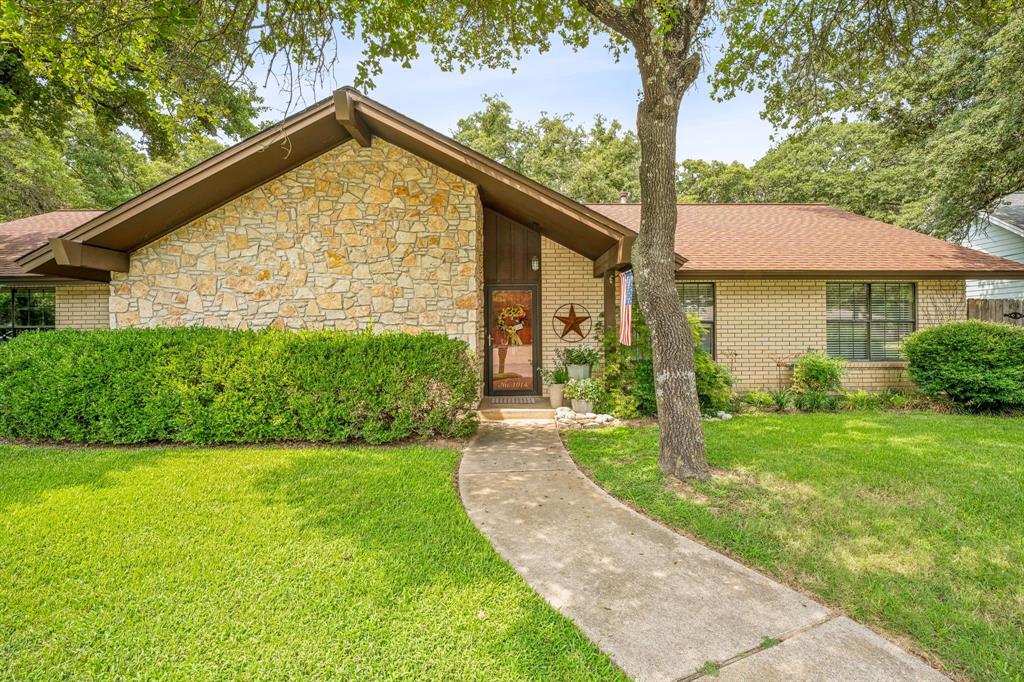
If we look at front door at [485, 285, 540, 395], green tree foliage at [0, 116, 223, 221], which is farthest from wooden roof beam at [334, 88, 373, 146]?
green tree foliage at [0, 116, 223, 221]

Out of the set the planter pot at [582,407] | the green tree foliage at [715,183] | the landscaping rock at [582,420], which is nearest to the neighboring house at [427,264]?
the planter pot at [582,407]

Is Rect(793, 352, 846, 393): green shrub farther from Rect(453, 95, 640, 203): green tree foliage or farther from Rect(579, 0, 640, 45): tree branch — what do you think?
Rect(453, 95, 640, 203): green tree foliage

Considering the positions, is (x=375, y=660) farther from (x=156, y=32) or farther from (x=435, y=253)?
(x=156, y=32)

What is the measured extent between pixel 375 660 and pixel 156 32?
23.3 ft

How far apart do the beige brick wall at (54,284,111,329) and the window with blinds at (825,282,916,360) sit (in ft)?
49.0

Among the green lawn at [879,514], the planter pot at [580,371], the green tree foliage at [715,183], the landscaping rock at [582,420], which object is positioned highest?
the green tree foliage at [715,183]

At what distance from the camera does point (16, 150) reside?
13.8m

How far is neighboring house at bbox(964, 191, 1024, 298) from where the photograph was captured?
12883 mm

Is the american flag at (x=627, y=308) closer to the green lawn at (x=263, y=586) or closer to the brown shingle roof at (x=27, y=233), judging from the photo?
the green lawn at (x=263, y=586)

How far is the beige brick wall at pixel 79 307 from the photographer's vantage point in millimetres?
9500

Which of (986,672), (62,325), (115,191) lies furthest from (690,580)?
(115,191)

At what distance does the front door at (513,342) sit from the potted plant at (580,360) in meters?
0.80

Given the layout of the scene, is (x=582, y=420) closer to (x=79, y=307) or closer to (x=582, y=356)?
(x=582, y=356)

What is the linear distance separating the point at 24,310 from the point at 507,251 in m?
10.1
